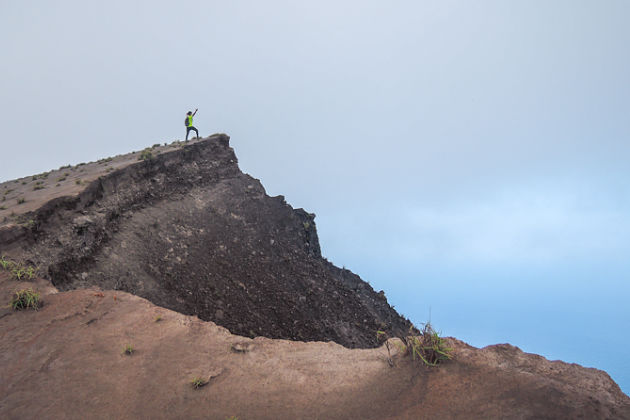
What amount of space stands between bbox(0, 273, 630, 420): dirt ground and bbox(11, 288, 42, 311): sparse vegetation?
23 cm

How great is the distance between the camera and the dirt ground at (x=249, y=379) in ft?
15.4

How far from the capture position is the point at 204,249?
17188mm

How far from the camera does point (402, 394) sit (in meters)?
5.09

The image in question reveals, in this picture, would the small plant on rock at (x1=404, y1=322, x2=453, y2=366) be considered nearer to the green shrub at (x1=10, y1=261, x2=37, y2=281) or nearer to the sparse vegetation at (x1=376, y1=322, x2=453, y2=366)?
the sparse vegetation at (x1=376, y1=322, x2=453, y2=366)

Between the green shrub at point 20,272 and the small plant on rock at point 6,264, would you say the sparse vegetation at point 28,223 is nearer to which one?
the small plant on rock at point 6,264

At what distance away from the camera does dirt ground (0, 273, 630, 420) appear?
4688mm

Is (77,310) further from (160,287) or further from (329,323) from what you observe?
(329,323)

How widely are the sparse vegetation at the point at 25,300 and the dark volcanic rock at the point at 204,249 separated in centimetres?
322

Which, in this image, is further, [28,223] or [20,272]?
[28,223]

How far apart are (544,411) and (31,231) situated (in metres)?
13.6

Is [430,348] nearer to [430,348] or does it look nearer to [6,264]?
[430,348]

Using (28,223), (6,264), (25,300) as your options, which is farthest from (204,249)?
(25,300)

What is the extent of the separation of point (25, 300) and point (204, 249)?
9396 millimetres

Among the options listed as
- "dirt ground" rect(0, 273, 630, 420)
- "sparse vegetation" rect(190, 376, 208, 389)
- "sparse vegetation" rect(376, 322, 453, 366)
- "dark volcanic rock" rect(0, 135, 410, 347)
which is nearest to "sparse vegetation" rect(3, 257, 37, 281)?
"dark volcanic rock" rect(0, 135, 410, 347)
